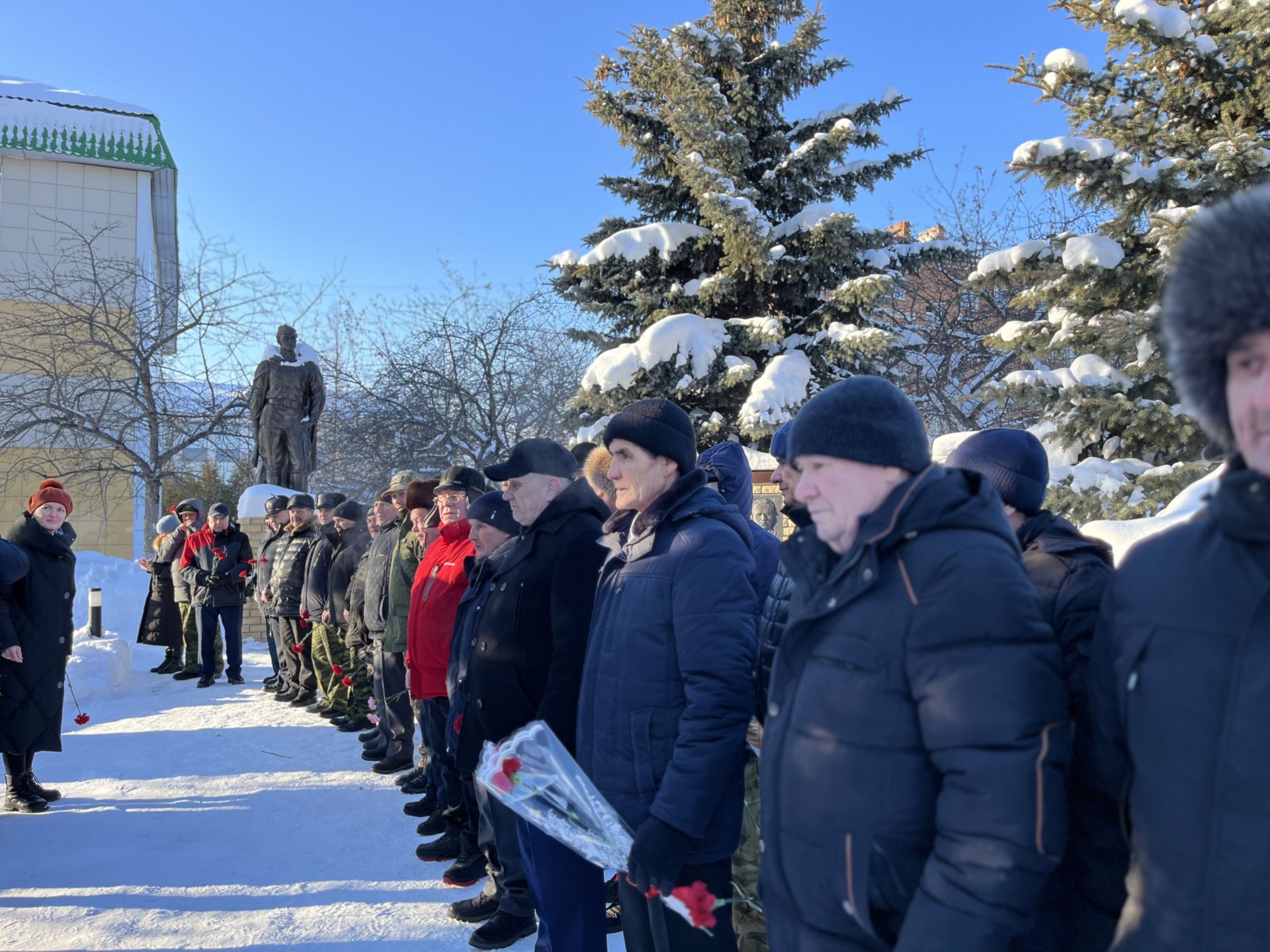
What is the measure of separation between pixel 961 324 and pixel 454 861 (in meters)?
16.7

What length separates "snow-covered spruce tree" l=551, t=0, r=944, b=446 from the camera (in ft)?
40.3

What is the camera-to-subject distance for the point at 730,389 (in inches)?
513

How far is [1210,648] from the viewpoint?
1206 mm

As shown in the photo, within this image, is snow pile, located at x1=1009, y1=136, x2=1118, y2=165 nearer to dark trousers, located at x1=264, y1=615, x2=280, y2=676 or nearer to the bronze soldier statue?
dark trousers, located at x1=264, y1=615, x2=280, y2=676

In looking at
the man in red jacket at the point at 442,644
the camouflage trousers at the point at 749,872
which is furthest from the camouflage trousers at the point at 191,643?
the camouflage trousers at the point at 749,872

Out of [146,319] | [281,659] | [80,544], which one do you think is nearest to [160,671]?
[281,659]

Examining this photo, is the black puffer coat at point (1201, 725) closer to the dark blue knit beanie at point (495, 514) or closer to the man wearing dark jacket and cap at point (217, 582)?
the dark blue knit beanie at point (495, 514)

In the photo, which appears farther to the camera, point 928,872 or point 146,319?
point 146,319

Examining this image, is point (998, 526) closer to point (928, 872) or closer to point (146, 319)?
point (928, 872)

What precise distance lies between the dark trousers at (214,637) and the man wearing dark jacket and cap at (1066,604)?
9937 mm

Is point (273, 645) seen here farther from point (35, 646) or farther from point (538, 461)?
point (538, 461)

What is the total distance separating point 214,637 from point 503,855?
8235mm

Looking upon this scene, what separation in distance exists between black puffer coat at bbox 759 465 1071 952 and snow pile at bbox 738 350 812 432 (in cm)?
989

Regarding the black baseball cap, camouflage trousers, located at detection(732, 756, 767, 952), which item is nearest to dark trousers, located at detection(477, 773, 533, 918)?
camouflage trousers, located at detection(732, 756, 767, 952)
